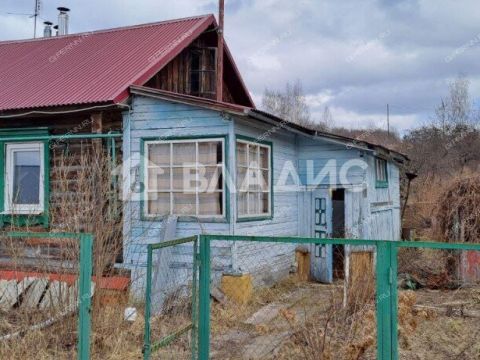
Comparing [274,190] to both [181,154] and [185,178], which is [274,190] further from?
[181,154]

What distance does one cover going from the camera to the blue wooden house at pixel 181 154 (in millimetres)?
8625

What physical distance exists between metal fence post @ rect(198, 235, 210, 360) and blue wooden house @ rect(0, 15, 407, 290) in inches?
113

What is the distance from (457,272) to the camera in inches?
382

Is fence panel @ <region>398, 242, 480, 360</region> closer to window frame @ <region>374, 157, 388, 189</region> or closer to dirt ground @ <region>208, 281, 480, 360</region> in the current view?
dirt ground @ <region>208, 281, 480, 360</region>

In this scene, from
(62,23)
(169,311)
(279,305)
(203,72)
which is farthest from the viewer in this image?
(62,23)

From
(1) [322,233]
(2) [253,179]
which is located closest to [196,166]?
(2) [253,179]

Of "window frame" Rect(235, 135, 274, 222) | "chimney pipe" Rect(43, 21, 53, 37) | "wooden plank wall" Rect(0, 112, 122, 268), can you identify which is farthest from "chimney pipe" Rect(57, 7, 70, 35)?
"window frame" Rect(235, 135, 274, 222)

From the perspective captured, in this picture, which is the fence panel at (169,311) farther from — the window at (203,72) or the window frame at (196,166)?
the window at (203,72)

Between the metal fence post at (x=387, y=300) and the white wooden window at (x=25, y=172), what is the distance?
7.43 m

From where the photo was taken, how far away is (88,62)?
1138 centimetres

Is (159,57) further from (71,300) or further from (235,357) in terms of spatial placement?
(235,357)

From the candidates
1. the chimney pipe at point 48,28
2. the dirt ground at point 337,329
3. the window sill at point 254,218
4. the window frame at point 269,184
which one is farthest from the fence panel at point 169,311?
the chimney pipe at point 48,28

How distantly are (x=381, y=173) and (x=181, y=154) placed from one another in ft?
19.2

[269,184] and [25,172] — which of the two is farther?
[269,184]
